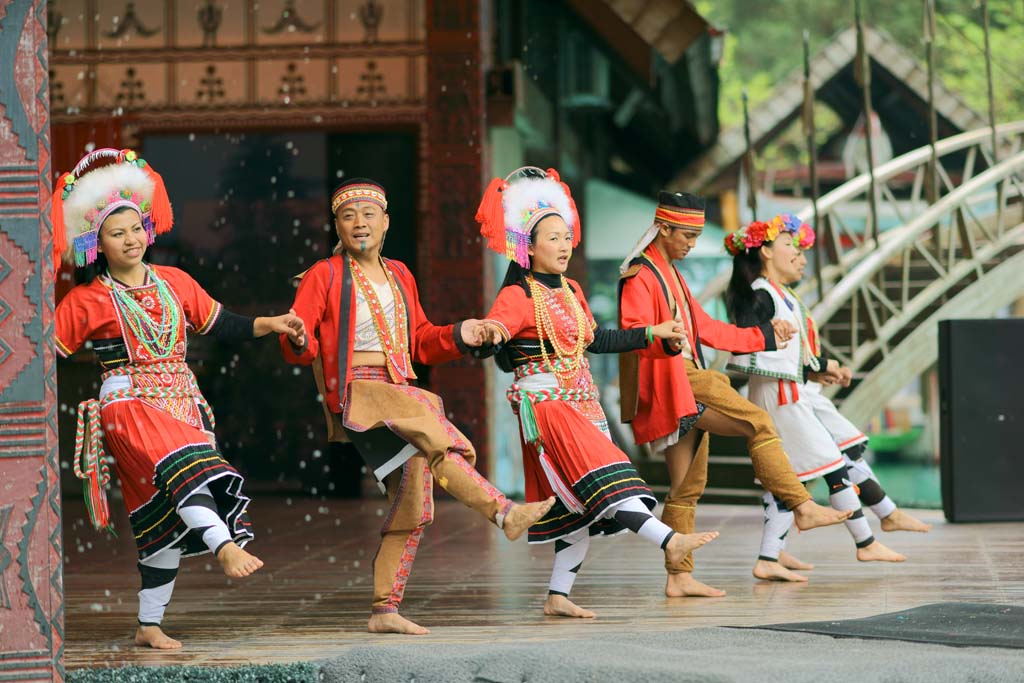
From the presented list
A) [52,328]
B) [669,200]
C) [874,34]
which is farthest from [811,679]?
[874,34]

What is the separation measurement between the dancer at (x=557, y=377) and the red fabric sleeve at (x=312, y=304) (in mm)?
574

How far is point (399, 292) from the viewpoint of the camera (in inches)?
207

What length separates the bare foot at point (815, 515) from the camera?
5711mm

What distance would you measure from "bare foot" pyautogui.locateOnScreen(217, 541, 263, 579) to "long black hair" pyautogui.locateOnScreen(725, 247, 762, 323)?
279cm

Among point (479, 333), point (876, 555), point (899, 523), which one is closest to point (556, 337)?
point (479, 333)

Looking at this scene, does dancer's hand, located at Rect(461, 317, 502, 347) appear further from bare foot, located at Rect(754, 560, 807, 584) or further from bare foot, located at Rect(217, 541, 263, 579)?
bare foot, located at Rect(754, 560, 807, 584)

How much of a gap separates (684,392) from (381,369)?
1292 millimetres

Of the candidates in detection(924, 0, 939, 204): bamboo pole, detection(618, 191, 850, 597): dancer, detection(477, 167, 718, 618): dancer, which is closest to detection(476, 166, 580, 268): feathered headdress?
detection(477, 167, 718, 618): dancer

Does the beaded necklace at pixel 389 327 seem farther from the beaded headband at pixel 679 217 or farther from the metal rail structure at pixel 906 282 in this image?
the metal rail structure at pixel 906 282

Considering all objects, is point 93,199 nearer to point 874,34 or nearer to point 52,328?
point 52,328

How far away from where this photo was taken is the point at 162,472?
484 centimetres

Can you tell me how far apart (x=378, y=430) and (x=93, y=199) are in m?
1.21

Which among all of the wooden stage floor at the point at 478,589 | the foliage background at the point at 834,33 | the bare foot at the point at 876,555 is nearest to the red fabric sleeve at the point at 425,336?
the wooden stage floor at the point at 478,589

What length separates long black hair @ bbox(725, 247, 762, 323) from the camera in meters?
6.64
